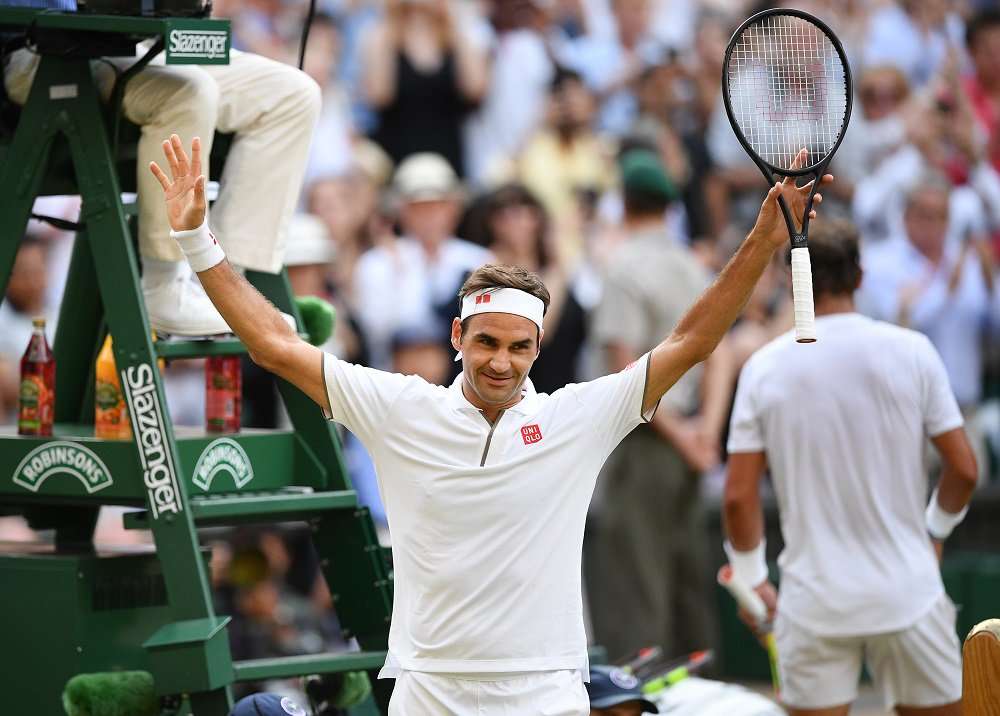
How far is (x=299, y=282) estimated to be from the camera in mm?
8852

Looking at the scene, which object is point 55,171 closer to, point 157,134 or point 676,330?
point 157,134

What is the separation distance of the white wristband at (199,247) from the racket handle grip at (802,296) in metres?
1.52

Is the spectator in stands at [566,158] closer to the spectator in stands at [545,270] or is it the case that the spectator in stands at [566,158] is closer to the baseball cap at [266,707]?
the spectator in stands at [545,270]

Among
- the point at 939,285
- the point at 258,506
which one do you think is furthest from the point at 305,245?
the point at 939,285

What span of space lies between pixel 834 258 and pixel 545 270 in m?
4.17

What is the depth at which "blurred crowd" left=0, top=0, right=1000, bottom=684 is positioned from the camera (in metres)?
9.84

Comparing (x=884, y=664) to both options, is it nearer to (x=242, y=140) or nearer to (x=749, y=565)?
(x=749, y=565)

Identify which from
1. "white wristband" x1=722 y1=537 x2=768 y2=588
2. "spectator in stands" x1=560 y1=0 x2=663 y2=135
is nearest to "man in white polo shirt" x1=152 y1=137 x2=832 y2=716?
"white wristband" x1=722 y1=537 x2=768 y2=588

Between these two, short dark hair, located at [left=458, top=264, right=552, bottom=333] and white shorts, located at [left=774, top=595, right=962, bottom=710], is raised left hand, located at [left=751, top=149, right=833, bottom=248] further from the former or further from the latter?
white shorts, located at [left=774, top=595, right=962, bottom=710]

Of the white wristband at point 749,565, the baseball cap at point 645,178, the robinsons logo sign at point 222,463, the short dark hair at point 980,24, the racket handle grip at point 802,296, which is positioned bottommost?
the white wristband at point 749,565

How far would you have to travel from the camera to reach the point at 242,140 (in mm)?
6246

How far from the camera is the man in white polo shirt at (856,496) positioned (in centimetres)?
628

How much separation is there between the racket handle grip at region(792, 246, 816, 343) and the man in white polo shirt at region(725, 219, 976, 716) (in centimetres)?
156

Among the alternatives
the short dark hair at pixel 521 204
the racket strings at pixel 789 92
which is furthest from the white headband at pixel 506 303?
the short dark hair at pixel 521 204
